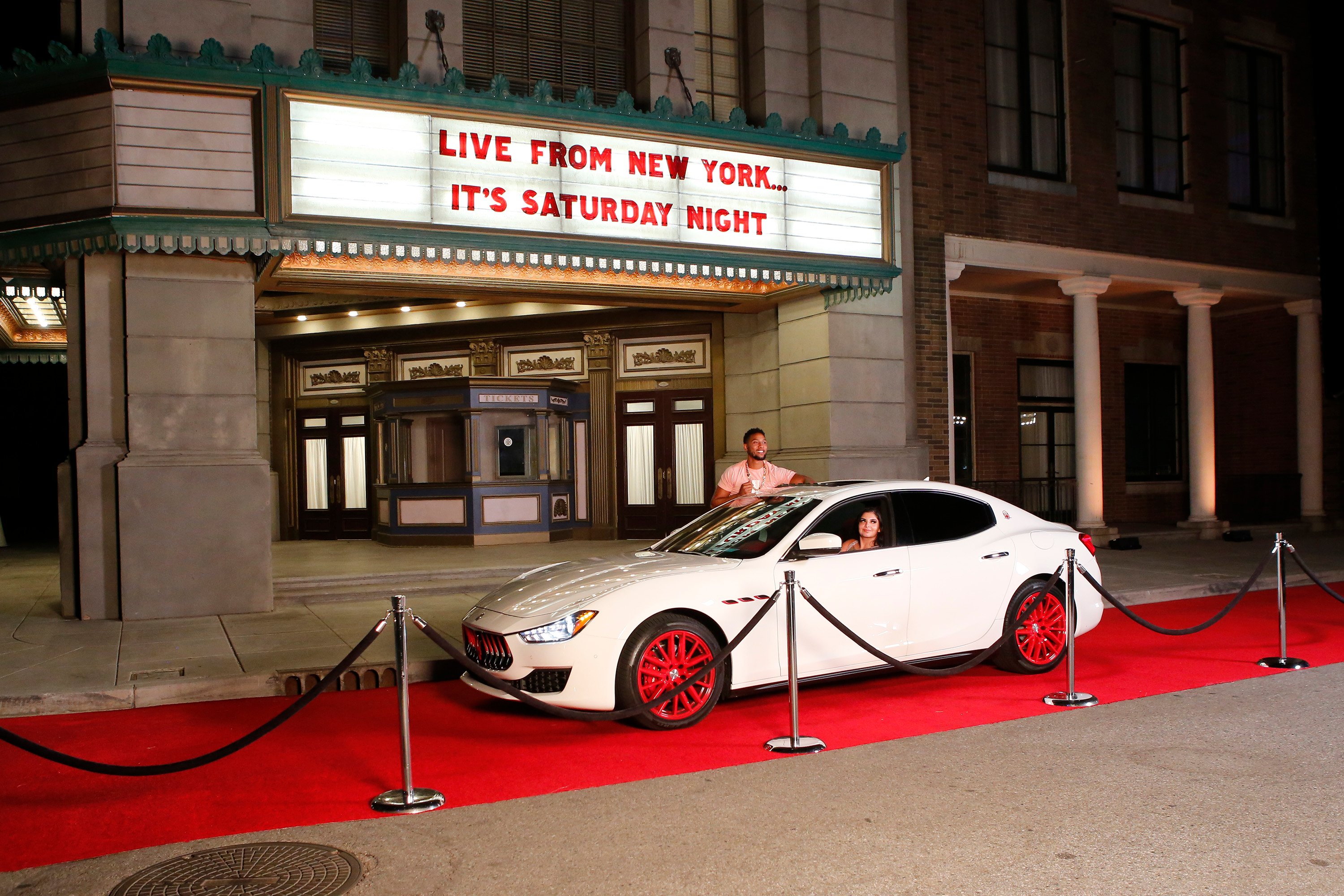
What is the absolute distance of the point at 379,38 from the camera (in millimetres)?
13141

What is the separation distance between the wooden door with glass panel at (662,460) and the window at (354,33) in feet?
24.2

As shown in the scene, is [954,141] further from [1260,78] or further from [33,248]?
[33,248]

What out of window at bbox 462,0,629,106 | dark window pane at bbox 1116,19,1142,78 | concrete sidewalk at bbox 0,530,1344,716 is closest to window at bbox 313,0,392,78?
window at bbox 462,0,629,106

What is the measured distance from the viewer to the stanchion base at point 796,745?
588cm

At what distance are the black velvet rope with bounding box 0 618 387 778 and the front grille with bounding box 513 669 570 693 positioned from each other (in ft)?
3.97

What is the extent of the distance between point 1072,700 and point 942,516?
5.16ft

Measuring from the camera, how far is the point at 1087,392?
1727cm

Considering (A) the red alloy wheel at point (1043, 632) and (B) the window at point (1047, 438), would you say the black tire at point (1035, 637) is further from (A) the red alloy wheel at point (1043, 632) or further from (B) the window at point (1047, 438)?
(B) the window at point (1047, 438)

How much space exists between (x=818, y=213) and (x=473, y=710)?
8.48 meters

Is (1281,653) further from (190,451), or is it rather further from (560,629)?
(190,451)

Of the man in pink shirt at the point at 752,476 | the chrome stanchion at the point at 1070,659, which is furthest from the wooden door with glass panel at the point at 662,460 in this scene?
the chrome stanchion at the point at 1070,659

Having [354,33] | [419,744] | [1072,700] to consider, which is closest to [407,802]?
[419,744]

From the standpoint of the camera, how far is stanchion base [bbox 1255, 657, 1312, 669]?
26.3 ft

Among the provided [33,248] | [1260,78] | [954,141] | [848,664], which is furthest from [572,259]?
[1260,78]
